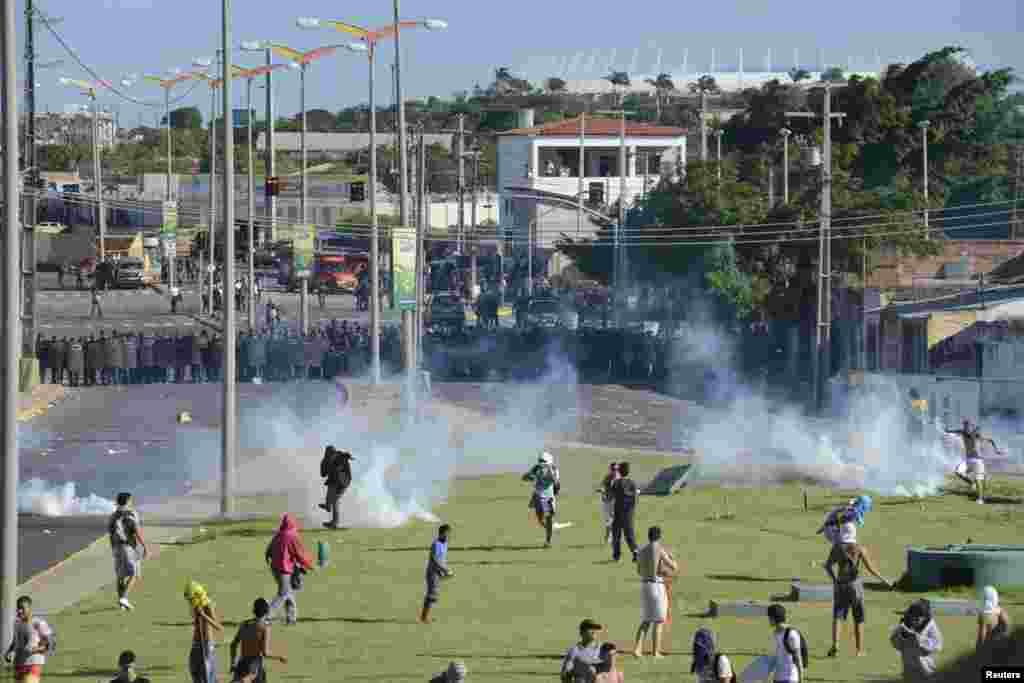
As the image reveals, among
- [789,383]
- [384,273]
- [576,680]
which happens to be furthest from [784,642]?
[384,273]

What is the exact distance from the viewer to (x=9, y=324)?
19688mm

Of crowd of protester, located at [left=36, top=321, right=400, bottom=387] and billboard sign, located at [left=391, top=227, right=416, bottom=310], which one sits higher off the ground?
billboard sign, located at [left=391, top=227, right=416, bottom=310]

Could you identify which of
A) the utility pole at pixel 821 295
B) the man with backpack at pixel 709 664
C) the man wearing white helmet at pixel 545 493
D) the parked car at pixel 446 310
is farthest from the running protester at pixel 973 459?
the parked car at pixel 446 310

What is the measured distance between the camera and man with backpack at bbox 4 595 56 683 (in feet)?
61.6

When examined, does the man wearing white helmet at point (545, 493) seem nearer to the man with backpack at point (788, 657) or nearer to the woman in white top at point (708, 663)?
the woman in white top at point (708, 663)

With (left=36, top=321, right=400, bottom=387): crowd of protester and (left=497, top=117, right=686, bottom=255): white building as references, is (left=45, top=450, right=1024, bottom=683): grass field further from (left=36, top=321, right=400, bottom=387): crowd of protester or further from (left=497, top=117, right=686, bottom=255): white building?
(left=497, top=117, right=686, bottom=255): white building

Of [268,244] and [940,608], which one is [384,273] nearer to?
[268,244]

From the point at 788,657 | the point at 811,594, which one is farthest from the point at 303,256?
the point at 788,657

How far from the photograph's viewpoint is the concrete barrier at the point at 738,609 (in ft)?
75.1

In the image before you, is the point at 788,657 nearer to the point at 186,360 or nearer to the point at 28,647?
the point at 28,647

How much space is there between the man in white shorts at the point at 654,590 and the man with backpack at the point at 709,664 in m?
2.88

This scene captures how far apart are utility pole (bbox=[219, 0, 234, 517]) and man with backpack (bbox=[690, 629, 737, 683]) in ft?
55.4

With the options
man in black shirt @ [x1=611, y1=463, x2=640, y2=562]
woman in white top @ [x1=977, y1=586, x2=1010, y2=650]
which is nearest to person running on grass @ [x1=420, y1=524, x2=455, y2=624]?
man in black shirt @ [x1=611, y1=463, x2=640, y2=562]

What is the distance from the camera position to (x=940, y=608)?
23.0 metres
